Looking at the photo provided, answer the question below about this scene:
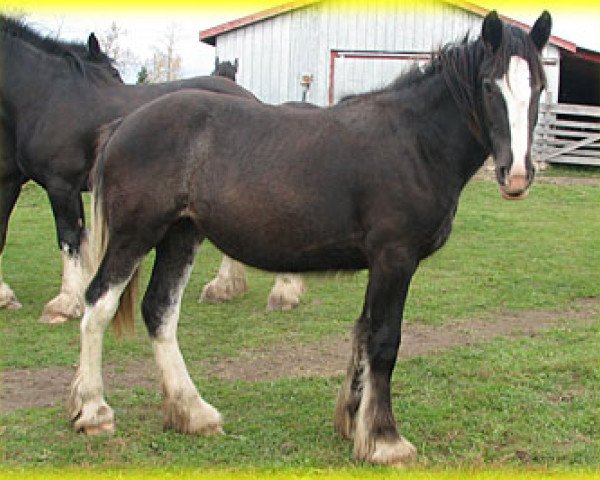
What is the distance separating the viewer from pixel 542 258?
33.0ft

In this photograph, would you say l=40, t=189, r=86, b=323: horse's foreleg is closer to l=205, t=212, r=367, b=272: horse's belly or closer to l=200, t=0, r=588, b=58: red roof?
l=205, t=212, r=367, b=272: horse's belly

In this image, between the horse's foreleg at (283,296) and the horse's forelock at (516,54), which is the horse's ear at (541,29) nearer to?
the horse's forelock at (516,54)

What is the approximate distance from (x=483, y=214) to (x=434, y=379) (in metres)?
8.47

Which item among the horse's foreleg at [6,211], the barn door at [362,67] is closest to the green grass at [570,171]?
the barn door at [362,67]

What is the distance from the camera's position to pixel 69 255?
7.03 metres

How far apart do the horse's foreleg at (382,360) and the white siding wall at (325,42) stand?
15.2 m

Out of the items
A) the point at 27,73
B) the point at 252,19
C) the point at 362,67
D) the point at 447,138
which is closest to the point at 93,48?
the point at 27,73

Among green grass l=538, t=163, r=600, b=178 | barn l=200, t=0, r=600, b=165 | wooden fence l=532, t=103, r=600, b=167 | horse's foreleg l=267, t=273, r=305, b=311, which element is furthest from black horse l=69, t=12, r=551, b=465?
wooden fence l=532, t=103, r=600, b=167

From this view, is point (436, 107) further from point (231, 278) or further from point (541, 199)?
point (541, 199)

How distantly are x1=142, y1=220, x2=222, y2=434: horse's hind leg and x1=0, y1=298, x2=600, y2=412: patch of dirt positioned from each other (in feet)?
2.70

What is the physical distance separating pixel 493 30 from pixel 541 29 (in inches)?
12.5

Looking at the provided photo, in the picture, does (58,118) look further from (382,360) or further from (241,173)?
(382,360)

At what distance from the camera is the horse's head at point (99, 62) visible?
7461mm

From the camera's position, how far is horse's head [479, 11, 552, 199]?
3461mm
